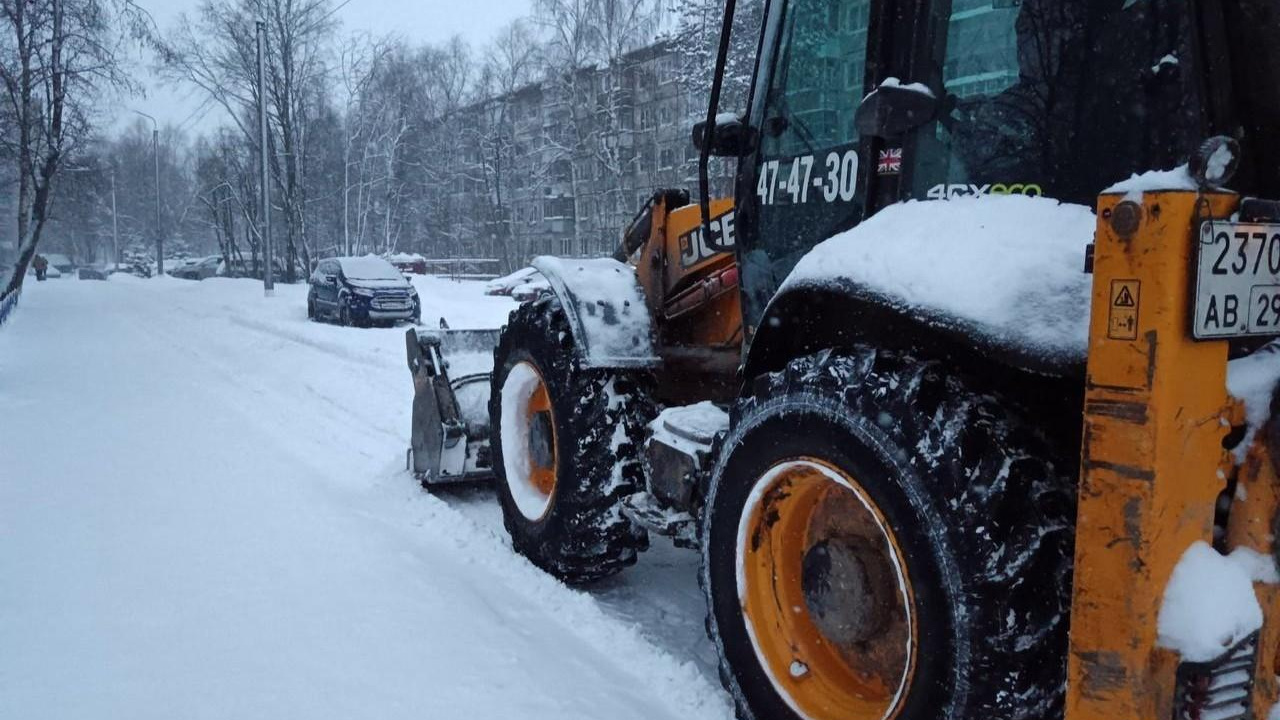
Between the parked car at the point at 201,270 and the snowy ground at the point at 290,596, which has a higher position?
the parked car at the point at 201,270

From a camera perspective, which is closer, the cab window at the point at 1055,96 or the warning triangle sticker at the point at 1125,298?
the warning triangle sticker at the point at 1125,298

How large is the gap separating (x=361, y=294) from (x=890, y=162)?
18.8m

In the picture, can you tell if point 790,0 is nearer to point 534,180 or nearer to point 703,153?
point 703,153

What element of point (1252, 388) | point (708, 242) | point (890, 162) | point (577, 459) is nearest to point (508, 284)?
point (577, 459)

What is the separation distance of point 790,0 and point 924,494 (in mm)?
1944

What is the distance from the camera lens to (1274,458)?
6.31ft

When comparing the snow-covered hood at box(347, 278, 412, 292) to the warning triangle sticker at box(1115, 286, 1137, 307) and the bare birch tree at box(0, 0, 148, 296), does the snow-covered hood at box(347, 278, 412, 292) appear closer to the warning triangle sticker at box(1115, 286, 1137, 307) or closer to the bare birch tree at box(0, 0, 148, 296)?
the bare birch tree at box(0, 0, 148, 296)

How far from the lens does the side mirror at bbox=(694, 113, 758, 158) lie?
11.6 ft

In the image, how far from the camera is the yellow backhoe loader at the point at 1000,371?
1.82 metres

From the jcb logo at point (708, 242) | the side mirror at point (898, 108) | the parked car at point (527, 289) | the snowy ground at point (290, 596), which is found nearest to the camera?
the side mirror at point (898, 108)

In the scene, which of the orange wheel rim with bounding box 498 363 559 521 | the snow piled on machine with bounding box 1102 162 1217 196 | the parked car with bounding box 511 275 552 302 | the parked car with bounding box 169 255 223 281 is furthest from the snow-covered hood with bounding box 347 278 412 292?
the parked car with bounding box 169 255 223 281

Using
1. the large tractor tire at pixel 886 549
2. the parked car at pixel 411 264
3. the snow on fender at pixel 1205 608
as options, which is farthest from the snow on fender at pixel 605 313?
the parked car at pixel 411 264

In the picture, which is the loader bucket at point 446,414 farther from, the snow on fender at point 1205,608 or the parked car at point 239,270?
the parked car at point 239,270

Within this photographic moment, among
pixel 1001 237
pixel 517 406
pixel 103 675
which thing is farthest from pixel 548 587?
pixel 1001 237
